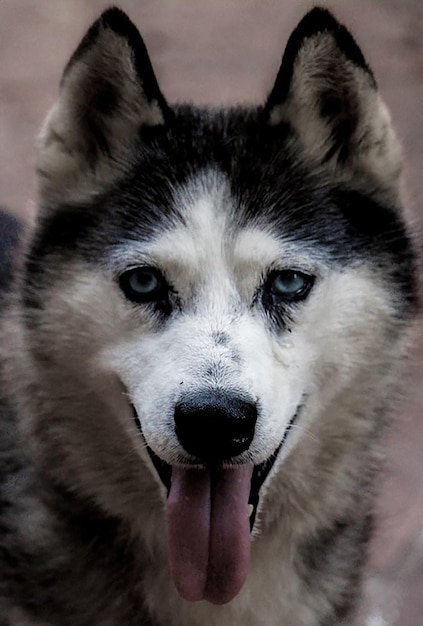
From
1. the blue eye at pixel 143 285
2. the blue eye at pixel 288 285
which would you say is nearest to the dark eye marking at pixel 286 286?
the blue eye at pixel 288 285

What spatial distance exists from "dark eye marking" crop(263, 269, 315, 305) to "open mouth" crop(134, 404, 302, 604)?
196mm

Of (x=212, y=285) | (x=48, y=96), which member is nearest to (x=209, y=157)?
(x=212, y=285)

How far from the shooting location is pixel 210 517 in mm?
1767

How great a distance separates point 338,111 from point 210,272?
0.48m

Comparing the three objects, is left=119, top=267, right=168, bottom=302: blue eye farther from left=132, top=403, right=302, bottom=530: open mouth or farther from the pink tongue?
the pink tongue

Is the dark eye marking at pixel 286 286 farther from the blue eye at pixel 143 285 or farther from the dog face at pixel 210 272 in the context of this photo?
the blue eye at pixel 143 285

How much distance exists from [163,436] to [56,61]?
3.40 meters

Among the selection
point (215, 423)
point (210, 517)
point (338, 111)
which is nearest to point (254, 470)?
point (210, 517)

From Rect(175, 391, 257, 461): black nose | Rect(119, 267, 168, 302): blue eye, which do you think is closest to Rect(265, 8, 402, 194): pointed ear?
Rect(119, 267, 168, 302): blue eye

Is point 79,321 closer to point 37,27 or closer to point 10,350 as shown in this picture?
point 10,350

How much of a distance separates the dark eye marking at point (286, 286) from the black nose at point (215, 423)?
0.80 feet

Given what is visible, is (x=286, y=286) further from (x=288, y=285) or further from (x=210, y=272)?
(x=210, y=272)

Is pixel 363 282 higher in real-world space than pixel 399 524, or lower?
higher

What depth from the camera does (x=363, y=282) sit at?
1856 millimetres
